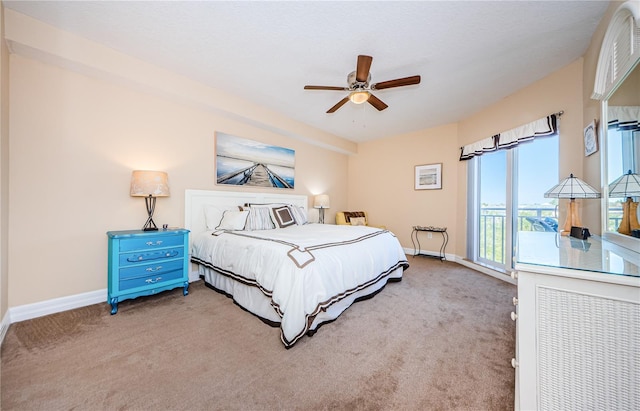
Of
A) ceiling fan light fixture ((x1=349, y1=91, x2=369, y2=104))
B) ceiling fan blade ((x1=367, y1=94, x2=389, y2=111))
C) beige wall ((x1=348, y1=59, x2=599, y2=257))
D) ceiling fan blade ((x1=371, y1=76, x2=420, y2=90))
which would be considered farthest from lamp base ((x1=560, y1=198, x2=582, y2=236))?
ceiling fan light fixture ((x1=349, y1=91, x2=369, y2=104))

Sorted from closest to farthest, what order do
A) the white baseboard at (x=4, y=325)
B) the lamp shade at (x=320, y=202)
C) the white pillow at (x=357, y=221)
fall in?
the white baseboard at (x=4, y=325) < the lamp shade at (x=320, y=202) < the white pillow at (x=357, y=221)

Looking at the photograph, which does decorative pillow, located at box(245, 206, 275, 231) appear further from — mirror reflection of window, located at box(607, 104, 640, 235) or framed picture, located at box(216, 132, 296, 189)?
mirror reflection of window, located at box(607, 104, 640, 235)

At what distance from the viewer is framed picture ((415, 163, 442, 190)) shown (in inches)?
177

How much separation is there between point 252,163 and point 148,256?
1995mm

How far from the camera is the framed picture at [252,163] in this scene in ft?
11.3

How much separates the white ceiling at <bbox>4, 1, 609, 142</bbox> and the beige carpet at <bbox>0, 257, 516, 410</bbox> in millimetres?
2594

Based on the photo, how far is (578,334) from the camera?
91 centimetres

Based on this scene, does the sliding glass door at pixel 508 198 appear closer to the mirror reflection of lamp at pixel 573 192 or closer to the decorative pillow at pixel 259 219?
the mirror reflection of lamp at pixel 573 192

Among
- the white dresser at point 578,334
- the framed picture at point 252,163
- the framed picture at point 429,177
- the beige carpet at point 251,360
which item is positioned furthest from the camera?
the framed picture at point 429,177

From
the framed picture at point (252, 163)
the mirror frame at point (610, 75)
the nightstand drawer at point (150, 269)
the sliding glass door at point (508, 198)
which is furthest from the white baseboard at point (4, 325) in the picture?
the sliding glass door at point (508, 198)

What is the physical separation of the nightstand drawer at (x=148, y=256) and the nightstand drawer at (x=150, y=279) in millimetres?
160

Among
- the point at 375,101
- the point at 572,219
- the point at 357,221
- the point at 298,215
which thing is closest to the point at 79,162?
the point at 298,215

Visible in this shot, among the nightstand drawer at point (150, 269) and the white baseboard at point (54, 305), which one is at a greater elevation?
the nightstand drawer at point (150, 269)

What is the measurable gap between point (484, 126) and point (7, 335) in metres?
5.89
